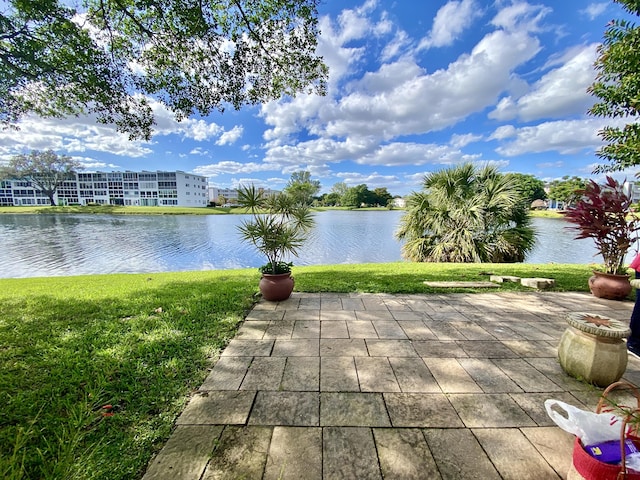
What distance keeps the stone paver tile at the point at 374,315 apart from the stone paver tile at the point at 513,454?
5.17 feet

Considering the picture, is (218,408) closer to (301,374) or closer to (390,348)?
(301,374)

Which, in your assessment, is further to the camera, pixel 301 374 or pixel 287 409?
pixel 301 374

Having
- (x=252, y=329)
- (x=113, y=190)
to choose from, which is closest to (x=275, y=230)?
(x=252, y=329)

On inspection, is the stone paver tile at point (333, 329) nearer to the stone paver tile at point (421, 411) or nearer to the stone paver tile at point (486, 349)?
the stone paver tile at point (421, 411)

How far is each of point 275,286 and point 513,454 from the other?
2772 mm

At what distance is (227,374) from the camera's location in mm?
1975

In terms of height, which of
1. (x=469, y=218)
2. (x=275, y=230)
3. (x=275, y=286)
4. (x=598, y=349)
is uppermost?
(x=469, y=218)

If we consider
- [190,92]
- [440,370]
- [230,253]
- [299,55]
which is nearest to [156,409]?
[440,370]

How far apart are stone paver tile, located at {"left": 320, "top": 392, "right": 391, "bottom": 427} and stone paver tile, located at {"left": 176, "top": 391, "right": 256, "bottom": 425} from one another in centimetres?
48

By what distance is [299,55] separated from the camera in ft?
15.6

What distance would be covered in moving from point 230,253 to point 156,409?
978 centimetres

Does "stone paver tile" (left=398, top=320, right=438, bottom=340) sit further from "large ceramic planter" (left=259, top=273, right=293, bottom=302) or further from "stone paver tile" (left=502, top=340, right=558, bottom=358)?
"large ceramic planter" (left=259, top=273, right=293, bottom=302)

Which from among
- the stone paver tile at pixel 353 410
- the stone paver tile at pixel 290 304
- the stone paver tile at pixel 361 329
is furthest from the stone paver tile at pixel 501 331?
the stone paver tile at pixel 290 304

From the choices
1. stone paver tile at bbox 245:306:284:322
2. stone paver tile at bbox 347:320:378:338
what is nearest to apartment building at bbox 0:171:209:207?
stone paver tile at bbox 245:306:284:322
